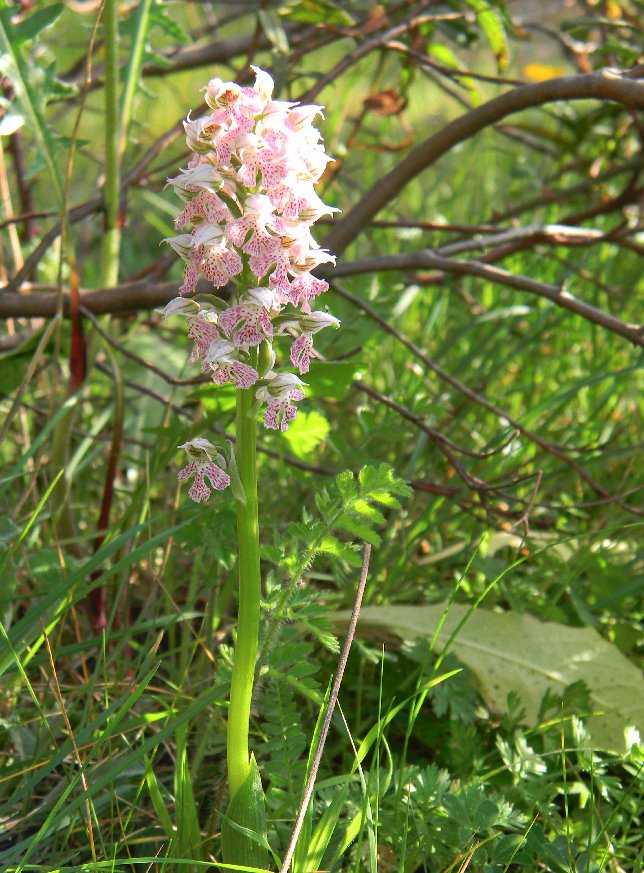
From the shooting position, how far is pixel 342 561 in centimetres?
192

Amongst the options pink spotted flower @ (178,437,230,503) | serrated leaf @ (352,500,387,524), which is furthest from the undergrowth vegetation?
pink spotted flower @ (178,437,230,503)

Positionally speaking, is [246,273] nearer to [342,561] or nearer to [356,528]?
[356,528]

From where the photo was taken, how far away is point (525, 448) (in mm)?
2160

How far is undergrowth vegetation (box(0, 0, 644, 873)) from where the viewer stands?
4.15ft

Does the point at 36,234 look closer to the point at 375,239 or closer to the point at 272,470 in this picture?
the point at 375,239

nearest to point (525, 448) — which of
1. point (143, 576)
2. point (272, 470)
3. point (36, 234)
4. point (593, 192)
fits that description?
point (272, 470)

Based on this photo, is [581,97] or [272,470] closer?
[581,97]

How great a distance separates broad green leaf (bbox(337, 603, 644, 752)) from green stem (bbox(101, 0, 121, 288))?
0.96 meters

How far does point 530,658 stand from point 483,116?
3.60 ft

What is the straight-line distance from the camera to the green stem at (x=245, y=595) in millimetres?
1104

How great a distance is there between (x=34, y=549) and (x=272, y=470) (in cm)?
58

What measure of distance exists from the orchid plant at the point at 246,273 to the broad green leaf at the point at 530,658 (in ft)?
2.03

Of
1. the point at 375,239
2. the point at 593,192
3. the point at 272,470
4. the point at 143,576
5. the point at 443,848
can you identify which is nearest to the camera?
the point at 443,848

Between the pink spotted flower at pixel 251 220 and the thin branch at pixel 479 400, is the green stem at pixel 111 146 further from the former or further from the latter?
the pink spotted flower at pixel 251 220
